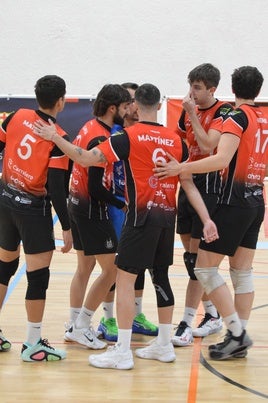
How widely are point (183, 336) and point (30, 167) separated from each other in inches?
66.1

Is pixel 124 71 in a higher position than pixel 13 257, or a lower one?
higher

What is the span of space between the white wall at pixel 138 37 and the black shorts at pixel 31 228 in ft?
34.2

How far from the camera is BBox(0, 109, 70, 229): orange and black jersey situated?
15.8ft

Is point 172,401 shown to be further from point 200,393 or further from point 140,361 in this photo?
point 140,361

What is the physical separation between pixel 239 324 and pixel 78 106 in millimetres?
8665

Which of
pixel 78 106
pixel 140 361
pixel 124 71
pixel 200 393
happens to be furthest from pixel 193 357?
pixel 124 71

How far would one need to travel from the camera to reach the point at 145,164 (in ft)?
15.7

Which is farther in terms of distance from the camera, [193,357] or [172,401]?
[193,357]

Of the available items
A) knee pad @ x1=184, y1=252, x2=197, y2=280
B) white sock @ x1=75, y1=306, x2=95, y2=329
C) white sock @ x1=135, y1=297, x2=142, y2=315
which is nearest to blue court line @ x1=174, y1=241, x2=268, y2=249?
white sock @ x1=135, y1=297, x2=142, y2=315

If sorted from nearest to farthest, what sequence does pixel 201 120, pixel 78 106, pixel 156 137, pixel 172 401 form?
pixel 172 401 < pixel 156 137 < pixel 201 120 < pixel 78 106

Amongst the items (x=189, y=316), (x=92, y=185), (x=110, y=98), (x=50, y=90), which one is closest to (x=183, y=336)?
(x=189, y=316)

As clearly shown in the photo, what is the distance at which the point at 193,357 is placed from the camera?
5.21m

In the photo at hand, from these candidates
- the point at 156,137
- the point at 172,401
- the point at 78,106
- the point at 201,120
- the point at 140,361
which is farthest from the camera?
the point at 78,106

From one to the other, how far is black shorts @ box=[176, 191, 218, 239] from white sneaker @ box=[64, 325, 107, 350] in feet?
3.33
